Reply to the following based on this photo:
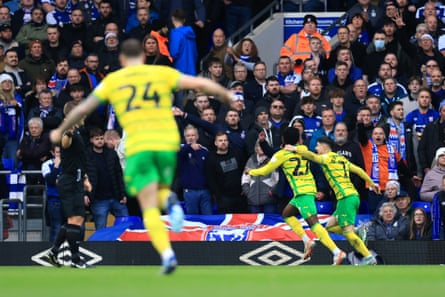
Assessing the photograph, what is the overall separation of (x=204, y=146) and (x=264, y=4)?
7574 mm

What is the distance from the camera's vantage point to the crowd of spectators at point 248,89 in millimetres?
21062

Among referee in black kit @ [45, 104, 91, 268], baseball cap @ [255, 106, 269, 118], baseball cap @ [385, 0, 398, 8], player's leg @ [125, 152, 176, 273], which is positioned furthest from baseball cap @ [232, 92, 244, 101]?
player's leg @ [125, 152, 176, 273]

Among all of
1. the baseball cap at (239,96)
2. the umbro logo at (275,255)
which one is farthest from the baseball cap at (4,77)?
the umbro logo at (275,255)

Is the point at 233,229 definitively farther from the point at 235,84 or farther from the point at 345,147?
the point at 235,84

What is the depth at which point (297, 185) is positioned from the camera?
19109mm

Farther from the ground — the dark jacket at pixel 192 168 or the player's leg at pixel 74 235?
the dark jacket at pixel 192 168

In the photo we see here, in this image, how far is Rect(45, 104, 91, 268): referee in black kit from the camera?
711 inches

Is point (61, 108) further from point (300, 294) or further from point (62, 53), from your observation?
point (300, 294)

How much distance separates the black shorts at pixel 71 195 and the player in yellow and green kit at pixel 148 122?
18.4 feet

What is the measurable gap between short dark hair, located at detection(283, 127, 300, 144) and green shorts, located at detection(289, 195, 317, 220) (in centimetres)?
87

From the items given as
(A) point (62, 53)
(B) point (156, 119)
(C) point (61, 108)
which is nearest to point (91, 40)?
(A) point (62, 53)

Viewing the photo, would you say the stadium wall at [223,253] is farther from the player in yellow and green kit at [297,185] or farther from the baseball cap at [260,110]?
the baseball cap at [260,110]

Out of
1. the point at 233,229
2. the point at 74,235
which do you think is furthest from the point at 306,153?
the point at 74,235

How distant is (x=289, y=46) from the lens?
2414 centimetres
